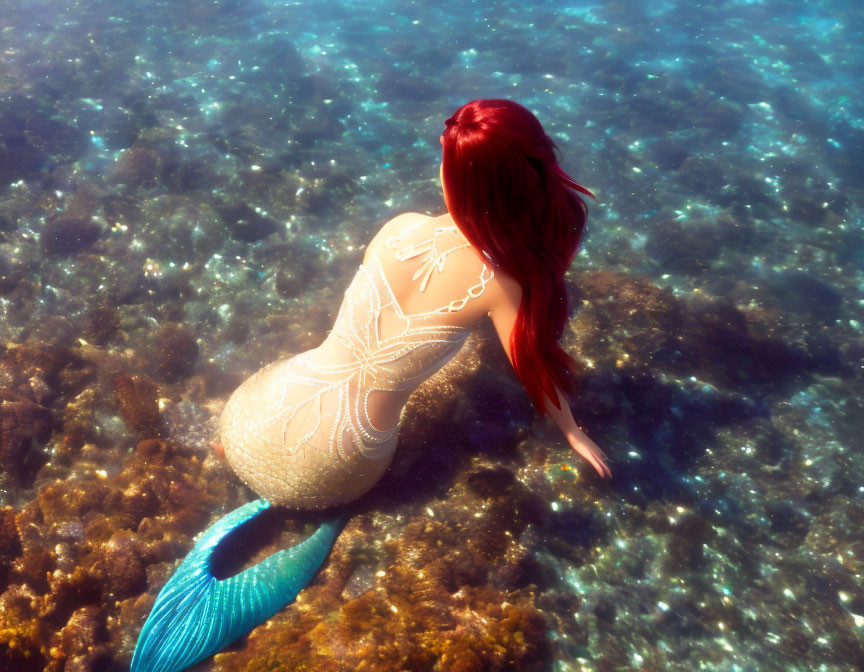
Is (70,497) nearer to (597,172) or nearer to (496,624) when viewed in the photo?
(496,624)

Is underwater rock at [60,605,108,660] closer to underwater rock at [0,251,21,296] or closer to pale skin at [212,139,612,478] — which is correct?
pale skin at [212,139,612,478]

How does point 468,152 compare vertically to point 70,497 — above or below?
above

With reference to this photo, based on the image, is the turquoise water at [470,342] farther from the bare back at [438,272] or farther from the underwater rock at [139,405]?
the bare back at [438,272]

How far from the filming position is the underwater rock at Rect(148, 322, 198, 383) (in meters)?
4.63

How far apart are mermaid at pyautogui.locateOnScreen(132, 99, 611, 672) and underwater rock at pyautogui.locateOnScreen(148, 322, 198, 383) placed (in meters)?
1.44

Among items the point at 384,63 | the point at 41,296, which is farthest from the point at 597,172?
the point at 41,296

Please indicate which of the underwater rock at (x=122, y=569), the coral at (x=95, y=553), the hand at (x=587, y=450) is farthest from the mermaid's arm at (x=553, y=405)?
the underwater rock at (x=122, y=569)

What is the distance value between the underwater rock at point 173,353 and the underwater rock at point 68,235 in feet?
5.15

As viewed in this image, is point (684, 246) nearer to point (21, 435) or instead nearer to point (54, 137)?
point (21, 435)

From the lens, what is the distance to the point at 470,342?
14.7 feet

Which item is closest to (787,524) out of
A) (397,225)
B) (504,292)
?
(504,292)

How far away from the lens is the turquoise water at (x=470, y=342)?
3.23 meters

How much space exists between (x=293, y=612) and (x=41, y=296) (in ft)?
13.7

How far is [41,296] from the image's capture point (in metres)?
5.01
